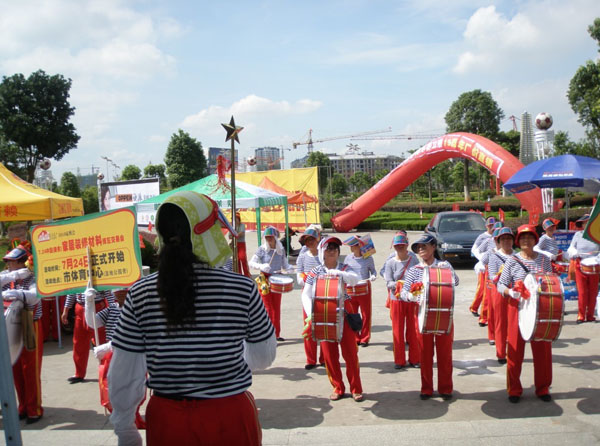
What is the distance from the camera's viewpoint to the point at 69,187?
5059 centimetres

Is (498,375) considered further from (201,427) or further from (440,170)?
(440,170)

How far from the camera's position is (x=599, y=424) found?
440cm

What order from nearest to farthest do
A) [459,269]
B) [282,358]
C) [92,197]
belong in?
[282,358] → [459,269] → [92,197]

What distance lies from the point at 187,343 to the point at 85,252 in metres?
3.24

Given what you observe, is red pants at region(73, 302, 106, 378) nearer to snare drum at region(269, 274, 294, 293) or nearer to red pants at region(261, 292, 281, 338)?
snare drum at region(269, 274, 294, 293)

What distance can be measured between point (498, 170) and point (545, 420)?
54.8 feet

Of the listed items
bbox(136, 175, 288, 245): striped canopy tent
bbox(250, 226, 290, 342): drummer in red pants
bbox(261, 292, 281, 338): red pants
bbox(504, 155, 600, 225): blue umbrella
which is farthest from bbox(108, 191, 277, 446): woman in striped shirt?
bbox(136, 175, 288, 245): striped canopy tent

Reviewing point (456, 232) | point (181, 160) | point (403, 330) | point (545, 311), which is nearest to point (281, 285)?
point (403, 330)

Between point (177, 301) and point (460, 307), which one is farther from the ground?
point (177, 301)

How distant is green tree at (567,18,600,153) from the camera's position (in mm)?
23078

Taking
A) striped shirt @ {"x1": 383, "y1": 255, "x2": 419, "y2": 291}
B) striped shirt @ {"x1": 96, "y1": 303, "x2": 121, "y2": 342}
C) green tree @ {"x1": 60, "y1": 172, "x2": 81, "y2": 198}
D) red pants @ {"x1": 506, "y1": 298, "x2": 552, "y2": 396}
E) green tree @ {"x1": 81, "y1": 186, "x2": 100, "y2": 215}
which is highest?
green tree @ {"x1": 60, "y1": 172, "x2": 81, "y2": 198}

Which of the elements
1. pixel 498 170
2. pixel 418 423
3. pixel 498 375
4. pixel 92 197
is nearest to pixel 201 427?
pixel 418 423

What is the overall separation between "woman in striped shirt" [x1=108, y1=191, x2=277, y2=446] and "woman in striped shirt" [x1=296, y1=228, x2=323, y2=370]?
159 inches

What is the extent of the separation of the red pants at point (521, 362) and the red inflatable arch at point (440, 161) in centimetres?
1496
